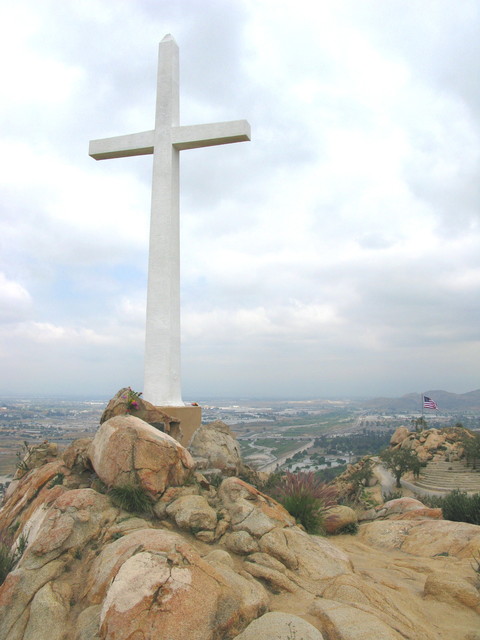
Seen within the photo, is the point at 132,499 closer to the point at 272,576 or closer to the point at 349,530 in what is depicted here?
the point at 272,576

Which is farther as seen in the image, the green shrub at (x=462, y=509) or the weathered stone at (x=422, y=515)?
the weathered stone at (x=422, y=515)

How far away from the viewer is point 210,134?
41.0 ft

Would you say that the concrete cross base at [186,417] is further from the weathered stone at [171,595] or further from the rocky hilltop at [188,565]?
the weathered stone at [171,595]

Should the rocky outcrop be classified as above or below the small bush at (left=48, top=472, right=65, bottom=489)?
below

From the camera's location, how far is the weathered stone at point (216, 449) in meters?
9.50

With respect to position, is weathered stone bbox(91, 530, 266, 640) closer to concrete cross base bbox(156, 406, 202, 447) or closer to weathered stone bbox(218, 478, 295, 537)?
weathered stone bbox(218, 478, 295, 537)

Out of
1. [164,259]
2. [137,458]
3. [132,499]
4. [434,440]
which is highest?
[164,259]

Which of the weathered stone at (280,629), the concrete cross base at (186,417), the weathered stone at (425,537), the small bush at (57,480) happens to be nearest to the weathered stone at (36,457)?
the small bush at (57,480)

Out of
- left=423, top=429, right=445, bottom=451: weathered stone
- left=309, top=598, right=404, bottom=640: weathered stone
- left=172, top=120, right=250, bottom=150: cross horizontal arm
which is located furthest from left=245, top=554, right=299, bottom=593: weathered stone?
left=423, top=429, right=445, bottom=451: weathered stone

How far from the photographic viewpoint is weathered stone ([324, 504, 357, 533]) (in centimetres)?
888

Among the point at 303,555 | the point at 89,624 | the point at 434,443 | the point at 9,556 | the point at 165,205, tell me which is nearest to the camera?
the point at 89,624

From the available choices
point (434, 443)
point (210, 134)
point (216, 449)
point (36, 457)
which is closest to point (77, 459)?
point (36, 457)

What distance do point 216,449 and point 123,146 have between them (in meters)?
9.26

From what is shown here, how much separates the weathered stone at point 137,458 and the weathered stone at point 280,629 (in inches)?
109
